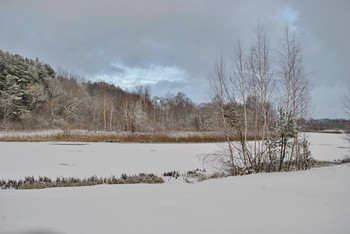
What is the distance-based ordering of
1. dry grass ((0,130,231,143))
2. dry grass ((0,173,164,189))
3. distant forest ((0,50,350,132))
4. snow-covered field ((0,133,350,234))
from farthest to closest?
distant forest ((0,50,350,132)) < dry grass ((0,130,231,143)) < dry grass ((0,173,164,189)) < snow-covered field ((0,133,350,234))

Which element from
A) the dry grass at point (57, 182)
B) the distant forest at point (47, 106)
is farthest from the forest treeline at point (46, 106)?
the dry grass at point (57, 182)

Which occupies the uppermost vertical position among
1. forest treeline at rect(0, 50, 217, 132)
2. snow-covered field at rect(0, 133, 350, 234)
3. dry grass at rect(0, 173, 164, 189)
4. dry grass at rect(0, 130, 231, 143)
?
forest treeline at rect(0, 50, 217, 132)

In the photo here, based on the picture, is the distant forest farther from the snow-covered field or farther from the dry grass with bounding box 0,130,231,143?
the snow-covered field

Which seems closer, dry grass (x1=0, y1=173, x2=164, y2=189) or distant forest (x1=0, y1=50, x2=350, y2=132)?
dry grass (x1=0, y1=173, x2=164, y2=189)

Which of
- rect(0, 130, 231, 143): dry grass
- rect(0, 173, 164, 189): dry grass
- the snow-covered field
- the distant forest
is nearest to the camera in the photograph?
the snow-covered field

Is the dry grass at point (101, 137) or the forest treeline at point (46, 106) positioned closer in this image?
the dry grass at point (101, 137)

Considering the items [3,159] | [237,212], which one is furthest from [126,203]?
[3,159]

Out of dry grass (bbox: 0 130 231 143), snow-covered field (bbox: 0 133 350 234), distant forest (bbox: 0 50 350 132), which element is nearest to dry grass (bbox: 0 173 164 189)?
snow-covered field (bbox: 0 133 350 234)

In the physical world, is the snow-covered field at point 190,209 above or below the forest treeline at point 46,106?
below

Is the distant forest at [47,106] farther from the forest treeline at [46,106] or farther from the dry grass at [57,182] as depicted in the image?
the dry grass at [57,182]

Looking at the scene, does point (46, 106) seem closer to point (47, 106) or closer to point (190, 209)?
point (47, 106)

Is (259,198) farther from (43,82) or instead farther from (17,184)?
(43,82)

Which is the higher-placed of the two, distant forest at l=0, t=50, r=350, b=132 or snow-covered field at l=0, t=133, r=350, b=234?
distant forest at l=0, t=50, r=350, b=132

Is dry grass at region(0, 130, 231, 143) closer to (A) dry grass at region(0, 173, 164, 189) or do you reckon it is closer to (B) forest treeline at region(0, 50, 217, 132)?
(B) forest treeline at region(0, 50, 217, 132)
